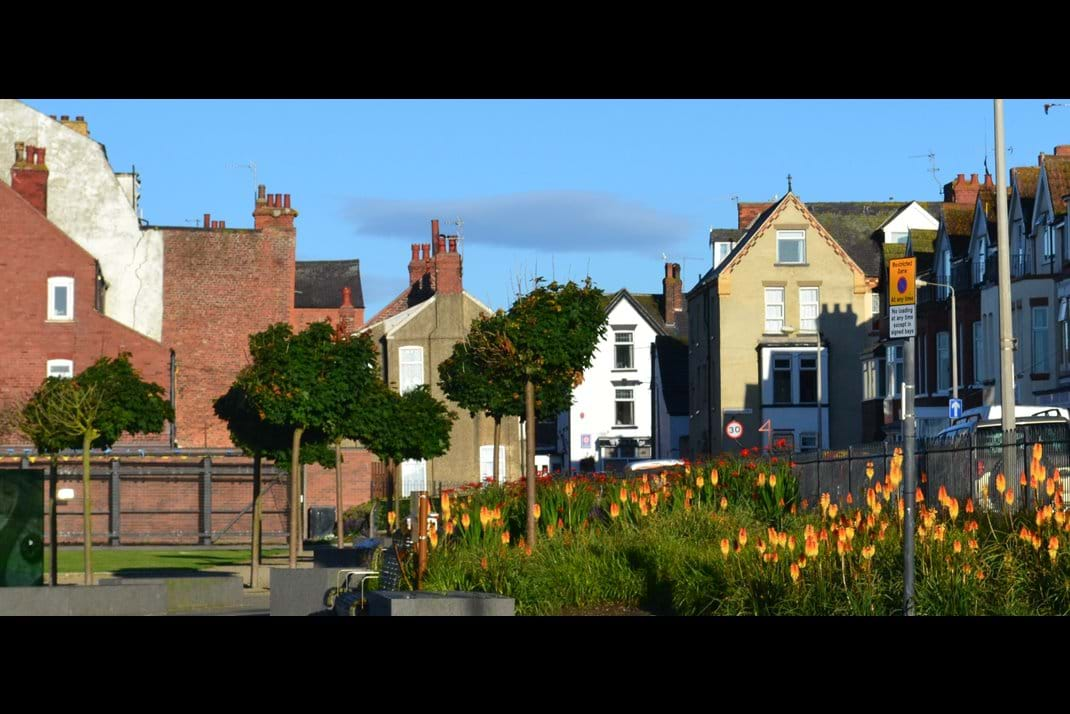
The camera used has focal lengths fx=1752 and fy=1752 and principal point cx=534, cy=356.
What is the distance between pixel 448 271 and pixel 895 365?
1736 cm

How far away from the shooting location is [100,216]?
61.2 m

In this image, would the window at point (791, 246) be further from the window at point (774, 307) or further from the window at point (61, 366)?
the window at point (61, 366)

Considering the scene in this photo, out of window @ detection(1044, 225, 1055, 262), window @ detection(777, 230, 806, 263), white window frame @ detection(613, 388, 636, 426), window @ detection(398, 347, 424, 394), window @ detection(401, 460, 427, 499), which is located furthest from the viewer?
white window frame @ detection(613, 388, 636, 426)

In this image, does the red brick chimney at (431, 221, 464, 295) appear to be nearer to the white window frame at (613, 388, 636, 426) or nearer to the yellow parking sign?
the white window frame at (613, 388, 636, 426)

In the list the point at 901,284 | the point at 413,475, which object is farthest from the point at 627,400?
the point at 901,284

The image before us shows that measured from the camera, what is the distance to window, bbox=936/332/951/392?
58.8m

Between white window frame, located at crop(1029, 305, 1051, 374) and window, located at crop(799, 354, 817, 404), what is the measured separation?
74.8 feet

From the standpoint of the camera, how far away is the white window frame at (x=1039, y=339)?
48.7 metres

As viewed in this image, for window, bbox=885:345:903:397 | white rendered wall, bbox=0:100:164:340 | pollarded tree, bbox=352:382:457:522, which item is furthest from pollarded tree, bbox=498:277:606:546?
white rendered wall, bbox=0:100:164:340

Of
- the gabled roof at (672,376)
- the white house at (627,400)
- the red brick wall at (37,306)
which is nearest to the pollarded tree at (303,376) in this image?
the red brick wall at (37,306)

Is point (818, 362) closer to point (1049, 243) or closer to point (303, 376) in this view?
point (1049, 243)
